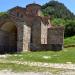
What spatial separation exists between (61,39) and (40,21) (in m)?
6.01

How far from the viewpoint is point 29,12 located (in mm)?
58500

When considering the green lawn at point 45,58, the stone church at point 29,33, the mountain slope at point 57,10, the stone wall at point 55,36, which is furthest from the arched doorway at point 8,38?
the mountain slope at point 57,10

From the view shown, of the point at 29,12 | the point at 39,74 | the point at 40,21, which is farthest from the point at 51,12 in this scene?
the point at 39,74

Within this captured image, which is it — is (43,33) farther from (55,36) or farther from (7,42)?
(7,42)

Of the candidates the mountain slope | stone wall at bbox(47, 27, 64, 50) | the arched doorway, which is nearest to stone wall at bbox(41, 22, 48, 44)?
stone wall at bbox(47, 27, 64, 50)

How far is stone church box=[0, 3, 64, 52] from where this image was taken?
148ft

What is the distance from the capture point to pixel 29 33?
158ft

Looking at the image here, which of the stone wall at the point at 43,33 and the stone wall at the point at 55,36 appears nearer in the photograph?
the stone wall at the point at 43,33

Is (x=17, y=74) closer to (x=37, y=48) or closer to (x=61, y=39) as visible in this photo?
(x=37, y=48)

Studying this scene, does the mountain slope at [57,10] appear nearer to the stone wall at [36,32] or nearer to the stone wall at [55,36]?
the stone wall at [55,36]

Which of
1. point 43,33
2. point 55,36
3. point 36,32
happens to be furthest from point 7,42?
point 55,36

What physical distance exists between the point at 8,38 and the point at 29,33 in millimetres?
7104

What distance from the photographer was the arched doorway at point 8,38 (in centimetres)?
4954

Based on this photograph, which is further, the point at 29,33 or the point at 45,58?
the point at 29,33
